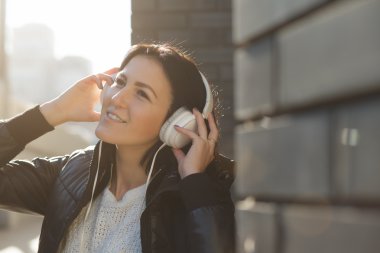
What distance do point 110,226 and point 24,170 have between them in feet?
1.44

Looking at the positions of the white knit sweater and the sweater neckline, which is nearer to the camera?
the white knit sweater

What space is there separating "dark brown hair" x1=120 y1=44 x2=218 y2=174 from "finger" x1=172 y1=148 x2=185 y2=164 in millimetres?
107

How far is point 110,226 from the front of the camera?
2.65 meters

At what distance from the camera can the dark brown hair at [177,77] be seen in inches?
109

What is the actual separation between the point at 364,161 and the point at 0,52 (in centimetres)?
2080

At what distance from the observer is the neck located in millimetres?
2744

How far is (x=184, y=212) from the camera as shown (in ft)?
8.07

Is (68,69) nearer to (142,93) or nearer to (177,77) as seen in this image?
(177,77)

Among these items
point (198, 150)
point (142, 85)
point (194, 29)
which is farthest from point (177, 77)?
point (194, 29)

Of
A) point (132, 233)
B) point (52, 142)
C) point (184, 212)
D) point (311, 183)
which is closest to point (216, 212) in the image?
point (184, 212)

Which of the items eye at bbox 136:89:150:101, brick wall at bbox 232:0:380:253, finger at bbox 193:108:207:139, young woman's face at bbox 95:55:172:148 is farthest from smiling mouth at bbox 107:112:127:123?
brick wall at bbox 232:0:380:253

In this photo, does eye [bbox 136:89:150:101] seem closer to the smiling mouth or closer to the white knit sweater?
the smiling mouth

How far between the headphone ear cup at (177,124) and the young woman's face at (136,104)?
67 mm

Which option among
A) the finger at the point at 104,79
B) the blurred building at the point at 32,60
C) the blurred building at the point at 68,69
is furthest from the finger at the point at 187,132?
→ the blurred building at the point at 68,69
